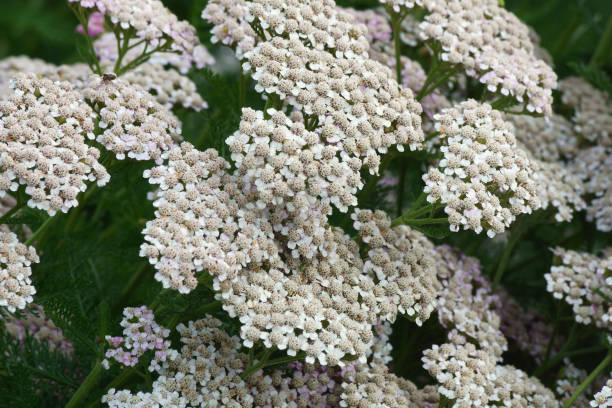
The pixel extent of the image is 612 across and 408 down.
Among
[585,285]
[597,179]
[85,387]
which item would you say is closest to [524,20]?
[597,179]

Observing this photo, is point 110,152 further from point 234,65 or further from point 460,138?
point 234,65

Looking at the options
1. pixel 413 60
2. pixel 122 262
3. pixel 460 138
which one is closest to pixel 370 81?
pixel 460 138

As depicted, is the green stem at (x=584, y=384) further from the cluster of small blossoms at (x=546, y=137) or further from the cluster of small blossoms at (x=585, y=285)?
the cluster of small blossoms at (x=546, y=137)

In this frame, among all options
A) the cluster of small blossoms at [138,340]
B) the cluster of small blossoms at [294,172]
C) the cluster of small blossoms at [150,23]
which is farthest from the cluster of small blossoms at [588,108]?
the cluster of small blossoms at [138,340]

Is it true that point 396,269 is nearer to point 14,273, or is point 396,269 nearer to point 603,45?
point 14,273

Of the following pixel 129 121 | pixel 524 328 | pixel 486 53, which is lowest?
pixel 524 328

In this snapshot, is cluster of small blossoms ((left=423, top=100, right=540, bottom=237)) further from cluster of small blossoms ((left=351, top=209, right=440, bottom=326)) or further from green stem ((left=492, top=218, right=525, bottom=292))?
green stem ((left=492, top=218, right=525, bottom=292))
